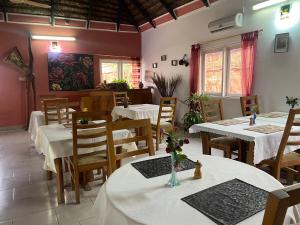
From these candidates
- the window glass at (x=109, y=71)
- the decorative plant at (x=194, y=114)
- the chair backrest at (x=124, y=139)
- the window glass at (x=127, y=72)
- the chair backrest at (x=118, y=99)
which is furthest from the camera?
the window glass at (x=127, y=72)

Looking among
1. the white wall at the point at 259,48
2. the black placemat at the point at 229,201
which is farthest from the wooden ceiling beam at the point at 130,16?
the black placemat at the point at 229,201

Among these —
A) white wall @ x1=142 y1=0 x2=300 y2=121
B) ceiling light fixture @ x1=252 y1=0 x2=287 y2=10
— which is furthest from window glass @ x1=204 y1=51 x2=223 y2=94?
ceiling light fixture @ x1=252 y1=0 x2=287 y2=10

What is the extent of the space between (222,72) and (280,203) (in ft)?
16.7

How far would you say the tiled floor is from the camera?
2.36 metres

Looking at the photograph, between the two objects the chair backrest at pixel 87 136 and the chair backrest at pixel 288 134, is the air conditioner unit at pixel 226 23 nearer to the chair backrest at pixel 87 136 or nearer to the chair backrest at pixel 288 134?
the chair backrest at pixel 288 134

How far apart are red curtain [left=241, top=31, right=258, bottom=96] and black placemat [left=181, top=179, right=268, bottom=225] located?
369 centimetres

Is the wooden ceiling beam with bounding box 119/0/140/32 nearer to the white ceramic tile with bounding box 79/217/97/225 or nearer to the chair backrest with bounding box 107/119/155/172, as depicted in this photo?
the chair backrest with bounding box 107/119/155/172

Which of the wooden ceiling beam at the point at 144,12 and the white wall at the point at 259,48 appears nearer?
the white wall at the point at 259,48

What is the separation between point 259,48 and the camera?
176 inches

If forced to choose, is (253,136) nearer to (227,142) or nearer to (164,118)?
(227,142)

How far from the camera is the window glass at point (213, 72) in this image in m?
5.50

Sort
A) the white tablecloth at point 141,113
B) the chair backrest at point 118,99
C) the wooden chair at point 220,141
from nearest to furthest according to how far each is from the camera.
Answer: the wooden chair at point 220,141 → the white tablecloth at point 141,113 → the chair backrest at point 118,99

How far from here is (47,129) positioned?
121 inches

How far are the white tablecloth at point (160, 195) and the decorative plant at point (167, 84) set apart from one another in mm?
5095
